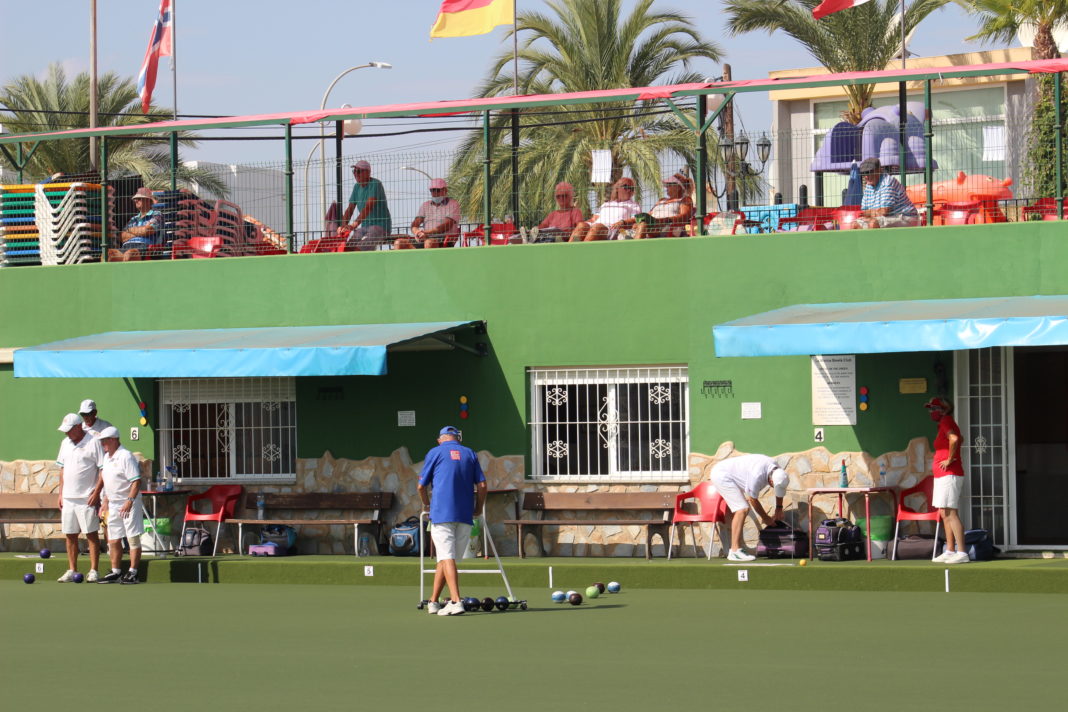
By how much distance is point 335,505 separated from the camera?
17.0m

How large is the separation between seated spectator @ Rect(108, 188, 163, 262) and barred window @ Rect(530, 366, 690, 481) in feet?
16.5

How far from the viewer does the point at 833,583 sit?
1441 cm

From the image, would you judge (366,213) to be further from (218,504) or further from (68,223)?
(68,223)

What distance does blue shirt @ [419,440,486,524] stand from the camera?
41.3ft

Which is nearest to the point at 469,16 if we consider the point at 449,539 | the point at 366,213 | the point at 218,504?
the point at 366,213

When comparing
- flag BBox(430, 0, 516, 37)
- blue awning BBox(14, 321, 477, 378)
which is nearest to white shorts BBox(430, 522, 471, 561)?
blue awning BBox(14, 321, 477, 378)

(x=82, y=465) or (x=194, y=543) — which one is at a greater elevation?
(x=82, y=465)

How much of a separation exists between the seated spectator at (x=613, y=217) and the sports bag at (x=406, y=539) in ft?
11.4

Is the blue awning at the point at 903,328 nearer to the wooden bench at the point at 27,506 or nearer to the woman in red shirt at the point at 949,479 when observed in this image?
the woman in red shirt at the point at 949,479

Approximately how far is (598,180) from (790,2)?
51.1 ft

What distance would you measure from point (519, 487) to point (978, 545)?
470 centimetres

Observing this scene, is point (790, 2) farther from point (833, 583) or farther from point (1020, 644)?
point (1020, 644)

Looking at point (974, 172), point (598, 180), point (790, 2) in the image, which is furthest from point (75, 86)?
point (974, 172)

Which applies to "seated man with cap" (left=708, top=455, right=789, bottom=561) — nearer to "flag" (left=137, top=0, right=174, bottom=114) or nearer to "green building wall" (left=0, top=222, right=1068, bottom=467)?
"green building wall" (left=0, top=222, right=1068, bottom=467)
